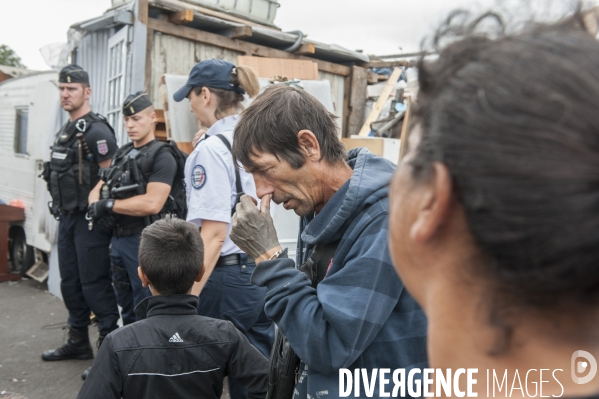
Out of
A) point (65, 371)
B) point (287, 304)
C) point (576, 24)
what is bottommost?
point (65, 371)

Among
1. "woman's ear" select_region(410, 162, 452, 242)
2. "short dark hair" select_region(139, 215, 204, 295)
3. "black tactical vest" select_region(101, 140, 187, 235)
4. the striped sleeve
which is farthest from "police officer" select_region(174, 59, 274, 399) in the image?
"woman's ear" select_region(410, 162, 452, 242)

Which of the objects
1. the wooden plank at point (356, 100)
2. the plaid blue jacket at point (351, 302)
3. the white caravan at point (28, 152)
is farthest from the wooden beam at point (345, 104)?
the plaid blue jacket at point (351, 302)

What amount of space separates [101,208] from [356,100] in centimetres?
441

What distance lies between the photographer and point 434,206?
28.2 inches

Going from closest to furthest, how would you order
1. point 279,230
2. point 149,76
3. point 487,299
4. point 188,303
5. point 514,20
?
point 487,299 → point 514,20 → point 188,303 → point 279,230 → point 149,76

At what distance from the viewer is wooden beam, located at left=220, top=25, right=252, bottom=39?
20.0ft

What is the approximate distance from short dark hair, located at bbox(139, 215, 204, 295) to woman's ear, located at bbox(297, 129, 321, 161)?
39.9 inches

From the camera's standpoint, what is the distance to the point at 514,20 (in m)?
0.83

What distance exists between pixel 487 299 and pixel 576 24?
0.40 meters

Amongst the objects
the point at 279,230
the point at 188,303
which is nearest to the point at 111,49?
the point at 279,230

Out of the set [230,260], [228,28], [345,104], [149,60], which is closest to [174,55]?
[149,60]

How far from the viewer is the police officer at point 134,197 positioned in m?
4.05

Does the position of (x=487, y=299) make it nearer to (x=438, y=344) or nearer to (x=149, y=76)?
(x=438, y=344)

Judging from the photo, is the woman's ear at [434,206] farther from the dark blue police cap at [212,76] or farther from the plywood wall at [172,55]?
the plywood wall at [172,55]
